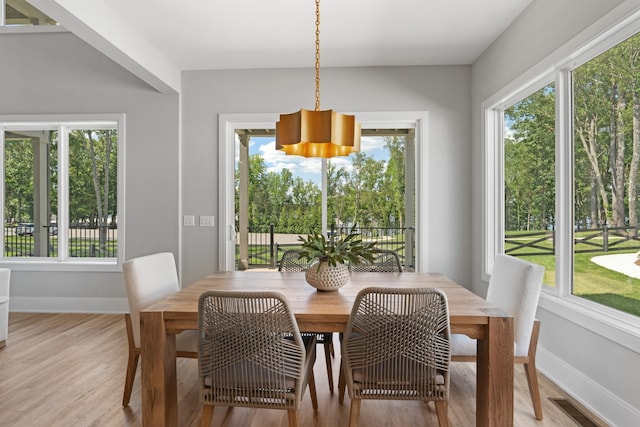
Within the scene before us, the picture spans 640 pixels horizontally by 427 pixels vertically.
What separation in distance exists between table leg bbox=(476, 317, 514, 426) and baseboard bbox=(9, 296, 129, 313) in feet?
12.5

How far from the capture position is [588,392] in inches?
88.1

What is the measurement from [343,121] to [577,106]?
1.62 meters

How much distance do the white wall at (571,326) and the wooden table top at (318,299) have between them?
813mm

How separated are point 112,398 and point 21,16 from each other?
4156mm

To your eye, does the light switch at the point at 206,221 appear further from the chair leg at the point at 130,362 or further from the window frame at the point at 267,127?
the chair leg at the point at 130,362

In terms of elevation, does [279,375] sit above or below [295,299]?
below

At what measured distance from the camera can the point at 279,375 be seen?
1.62m

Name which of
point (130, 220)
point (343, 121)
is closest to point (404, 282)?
point (343, 121)

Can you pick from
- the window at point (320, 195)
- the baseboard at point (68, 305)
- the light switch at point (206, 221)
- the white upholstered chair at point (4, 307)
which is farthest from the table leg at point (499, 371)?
the baseboard at point (68, 305)

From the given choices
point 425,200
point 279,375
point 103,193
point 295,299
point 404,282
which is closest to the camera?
point 279,375

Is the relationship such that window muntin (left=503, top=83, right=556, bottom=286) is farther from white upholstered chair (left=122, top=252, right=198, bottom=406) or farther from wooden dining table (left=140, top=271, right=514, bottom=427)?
white upholstered chair (left=122, top=252, right=198, bottom=406)

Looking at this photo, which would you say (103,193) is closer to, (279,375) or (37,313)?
(37,313)

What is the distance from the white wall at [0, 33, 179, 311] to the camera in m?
4.13

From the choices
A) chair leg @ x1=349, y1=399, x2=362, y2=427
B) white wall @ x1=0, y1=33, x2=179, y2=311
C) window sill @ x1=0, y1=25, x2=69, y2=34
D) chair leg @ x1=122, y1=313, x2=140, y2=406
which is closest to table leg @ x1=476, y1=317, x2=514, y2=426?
chair leg @ x1=349, y1=399, x2=362, y2=427
